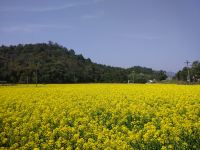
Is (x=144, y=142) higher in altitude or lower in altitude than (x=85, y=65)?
lower

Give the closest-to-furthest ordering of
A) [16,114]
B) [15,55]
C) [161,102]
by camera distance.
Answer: [16,114] → [161,102] → [15,55]

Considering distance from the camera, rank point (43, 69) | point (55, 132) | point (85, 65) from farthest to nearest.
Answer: point (85, 65)
point (43, 69)
point (55, 132)

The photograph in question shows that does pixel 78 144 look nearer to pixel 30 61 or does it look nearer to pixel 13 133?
pixel 13 133

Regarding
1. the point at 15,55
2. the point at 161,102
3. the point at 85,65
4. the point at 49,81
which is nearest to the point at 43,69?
the point at 49,81

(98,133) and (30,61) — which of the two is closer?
(98,133)

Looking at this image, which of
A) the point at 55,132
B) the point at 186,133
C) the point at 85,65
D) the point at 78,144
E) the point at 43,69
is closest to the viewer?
the point at 78,144

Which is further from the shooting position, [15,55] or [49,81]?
[15,55]

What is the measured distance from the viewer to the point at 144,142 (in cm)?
980

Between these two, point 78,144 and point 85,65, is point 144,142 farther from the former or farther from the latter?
point 85,65

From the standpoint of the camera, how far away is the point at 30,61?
70.6 metres

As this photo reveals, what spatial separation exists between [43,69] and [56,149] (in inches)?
2359

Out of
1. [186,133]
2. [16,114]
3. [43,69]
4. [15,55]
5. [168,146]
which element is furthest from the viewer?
[15,55]

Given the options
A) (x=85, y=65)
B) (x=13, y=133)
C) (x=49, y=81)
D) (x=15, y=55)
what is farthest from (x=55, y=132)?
(x=85, y=65)

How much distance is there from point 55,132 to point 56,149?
6.39 ft
